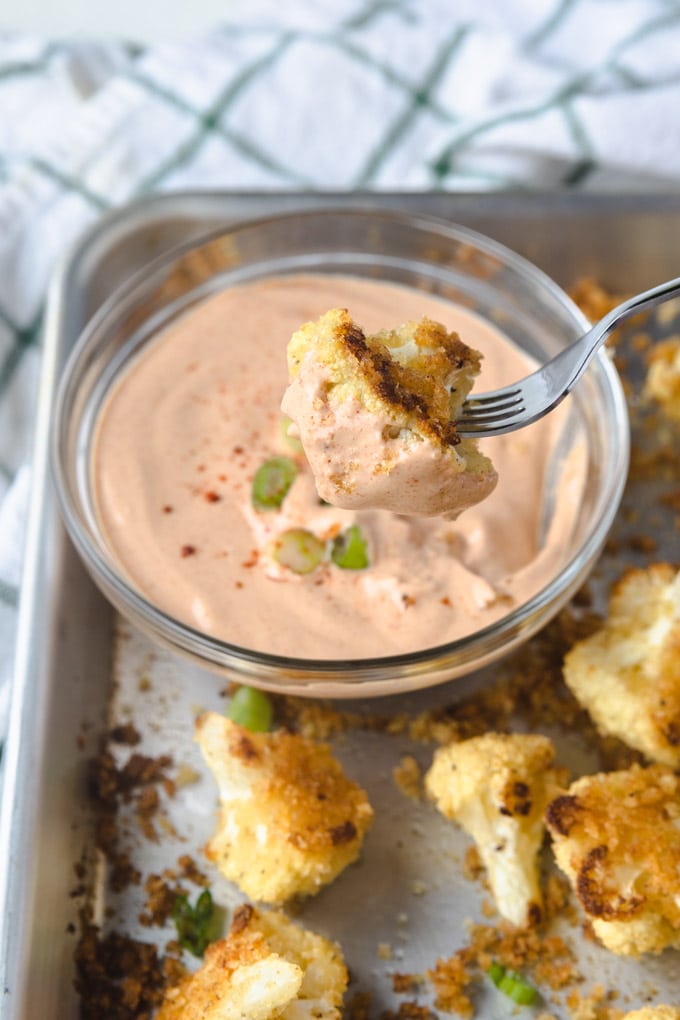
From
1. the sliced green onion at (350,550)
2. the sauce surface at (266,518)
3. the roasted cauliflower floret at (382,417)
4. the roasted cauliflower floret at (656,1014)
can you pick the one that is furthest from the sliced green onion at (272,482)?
the roasted cauliflower floret at (656,1014)

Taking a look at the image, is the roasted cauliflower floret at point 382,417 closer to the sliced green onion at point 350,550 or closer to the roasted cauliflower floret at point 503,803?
the sliced green onion at point 350,550

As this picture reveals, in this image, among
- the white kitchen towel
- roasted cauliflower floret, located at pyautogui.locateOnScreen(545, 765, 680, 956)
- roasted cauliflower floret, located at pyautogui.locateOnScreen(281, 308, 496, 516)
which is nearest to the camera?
roasted cauliflower floret, located at pyautogui.locateOnScreen(281, 308, 496, 516)

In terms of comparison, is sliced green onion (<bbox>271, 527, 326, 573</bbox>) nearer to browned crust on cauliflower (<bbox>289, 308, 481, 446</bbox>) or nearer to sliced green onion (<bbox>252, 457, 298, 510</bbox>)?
sliced green onion (<bbox>252, 457, 298, 510</bbox>)

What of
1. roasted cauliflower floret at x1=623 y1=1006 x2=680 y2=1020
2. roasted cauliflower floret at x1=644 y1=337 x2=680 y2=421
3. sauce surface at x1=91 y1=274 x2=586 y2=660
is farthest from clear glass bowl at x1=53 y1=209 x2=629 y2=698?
roasted cauliflower floret at x1=623 y1=1006 x2=680 y2=1020

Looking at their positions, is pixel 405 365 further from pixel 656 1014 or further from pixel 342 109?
pixel 342 109

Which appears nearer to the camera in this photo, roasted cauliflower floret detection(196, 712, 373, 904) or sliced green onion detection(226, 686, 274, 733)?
roasted cauliflower floret detection(196, 712, 373, 904)

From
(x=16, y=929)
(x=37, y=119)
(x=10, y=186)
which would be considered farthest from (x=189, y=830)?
(x=37, y=119)
